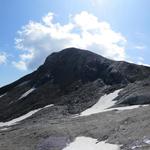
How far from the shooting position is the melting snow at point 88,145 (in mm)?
33394

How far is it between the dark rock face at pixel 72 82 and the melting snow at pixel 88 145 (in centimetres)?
2649

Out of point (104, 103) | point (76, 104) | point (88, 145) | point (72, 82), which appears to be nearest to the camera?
point (88, 145)

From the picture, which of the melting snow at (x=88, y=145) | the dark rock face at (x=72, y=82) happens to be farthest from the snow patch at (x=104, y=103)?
the melting snow at (x=88, y=145)

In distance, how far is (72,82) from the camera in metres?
96.9

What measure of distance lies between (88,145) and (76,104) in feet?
128

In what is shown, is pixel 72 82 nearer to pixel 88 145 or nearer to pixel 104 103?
pixel 104 103

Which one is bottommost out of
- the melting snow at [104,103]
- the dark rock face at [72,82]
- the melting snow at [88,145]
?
the melting snow at [88,145]

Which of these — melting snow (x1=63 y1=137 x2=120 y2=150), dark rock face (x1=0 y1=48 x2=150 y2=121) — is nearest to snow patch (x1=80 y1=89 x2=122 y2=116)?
dark rock face (x1=0 y1=48 x2=150 y2=121)

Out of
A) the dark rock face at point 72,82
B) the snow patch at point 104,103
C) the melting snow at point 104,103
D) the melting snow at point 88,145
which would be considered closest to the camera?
the melting snow at point 88,145

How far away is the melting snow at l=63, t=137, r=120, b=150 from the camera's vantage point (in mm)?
33394

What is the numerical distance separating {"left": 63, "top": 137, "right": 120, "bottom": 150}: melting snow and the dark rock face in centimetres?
2649

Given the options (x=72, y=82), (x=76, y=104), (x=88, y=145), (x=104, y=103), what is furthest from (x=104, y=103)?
(x=88, y=145)

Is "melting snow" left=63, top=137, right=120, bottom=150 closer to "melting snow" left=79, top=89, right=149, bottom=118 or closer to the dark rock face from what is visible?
"melting snow" left=79, top=89, right=149, bottom=118

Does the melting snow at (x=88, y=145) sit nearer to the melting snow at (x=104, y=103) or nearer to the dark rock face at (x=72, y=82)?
the melting snow at (x=104, y=103)
